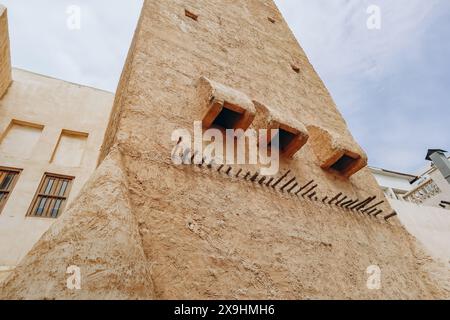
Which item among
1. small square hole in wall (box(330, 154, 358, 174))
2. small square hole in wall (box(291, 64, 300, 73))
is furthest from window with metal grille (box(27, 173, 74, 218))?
small square hole in wall (box(330, 154, 358, 174))

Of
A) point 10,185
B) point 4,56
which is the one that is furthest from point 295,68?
point 4,56

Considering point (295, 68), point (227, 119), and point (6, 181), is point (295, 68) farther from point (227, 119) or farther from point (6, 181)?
point (6, 181)

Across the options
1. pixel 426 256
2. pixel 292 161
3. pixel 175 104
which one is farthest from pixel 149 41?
pixel 426 256

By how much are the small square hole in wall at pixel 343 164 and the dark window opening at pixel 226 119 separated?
1578 millimetres

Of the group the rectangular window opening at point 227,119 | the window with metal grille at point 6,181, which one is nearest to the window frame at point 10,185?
the window with metal grille at point 6,181

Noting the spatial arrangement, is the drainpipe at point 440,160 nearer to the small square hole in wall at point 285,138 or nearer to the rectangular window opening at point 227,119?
the small square hole in wall at point 285,138

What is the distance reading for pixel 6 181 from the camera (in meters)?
7.08

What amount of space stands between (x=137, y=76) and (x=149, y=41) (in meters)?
0.73

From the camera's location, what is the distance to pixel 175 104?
248 centimetres

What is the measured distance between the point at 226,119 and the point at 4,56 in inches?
353

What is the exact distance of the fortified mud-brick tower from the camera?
4.08ft

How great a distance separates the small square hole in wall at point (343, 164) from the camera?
3408 millimetres

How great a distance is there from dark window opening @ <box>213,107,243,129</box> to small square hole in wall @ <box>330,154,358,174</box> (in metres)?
1.58
